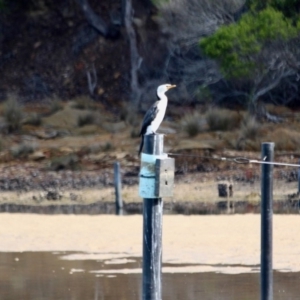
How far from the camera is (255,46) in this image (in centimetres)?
2122

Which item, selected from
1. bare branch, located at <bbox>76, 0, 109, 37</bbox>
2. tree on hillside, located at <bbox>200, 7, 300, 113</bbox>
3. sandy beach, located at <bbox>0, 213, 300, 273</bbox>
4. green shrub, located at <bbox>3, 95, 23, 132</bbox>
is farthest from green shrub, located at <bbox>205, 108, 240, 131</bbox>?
sandy beach, located at <bbox>0, 213, 300, 273</bbox>

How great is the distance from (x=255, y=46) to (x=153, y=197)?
1586 cm

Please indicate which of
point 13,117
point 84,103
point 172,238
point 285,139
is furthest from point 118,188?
point 84,103

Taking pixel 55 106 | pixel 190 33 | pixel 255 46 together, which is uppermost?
pixel 190 33

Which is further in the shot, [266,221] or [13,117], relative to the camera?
[13,117]

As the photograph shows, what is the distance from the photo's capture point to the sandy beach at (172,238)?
12.8 meters

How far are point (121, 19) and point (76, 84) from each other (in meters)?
2.51

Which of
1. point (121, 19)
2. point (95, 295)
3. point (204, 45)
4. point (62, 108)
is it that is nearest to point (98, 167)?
point (204, 45)

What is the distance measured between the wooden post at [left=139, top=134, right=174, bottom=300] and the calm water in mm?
4318

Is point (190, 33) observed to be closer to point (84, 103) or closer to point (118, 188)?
point (84, 103)

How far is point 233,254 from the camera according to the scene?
42.8 feet

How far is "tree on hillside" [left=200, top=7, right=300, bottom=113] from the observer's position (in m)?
21.0

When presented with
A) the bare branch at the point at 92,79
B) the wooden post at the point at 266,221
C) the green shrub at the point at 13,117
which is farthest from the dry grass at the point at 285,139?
the wooden post at the point at 266,221

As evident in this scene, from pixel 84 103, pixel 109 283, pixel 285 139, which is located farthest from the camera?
pixel 84 103
